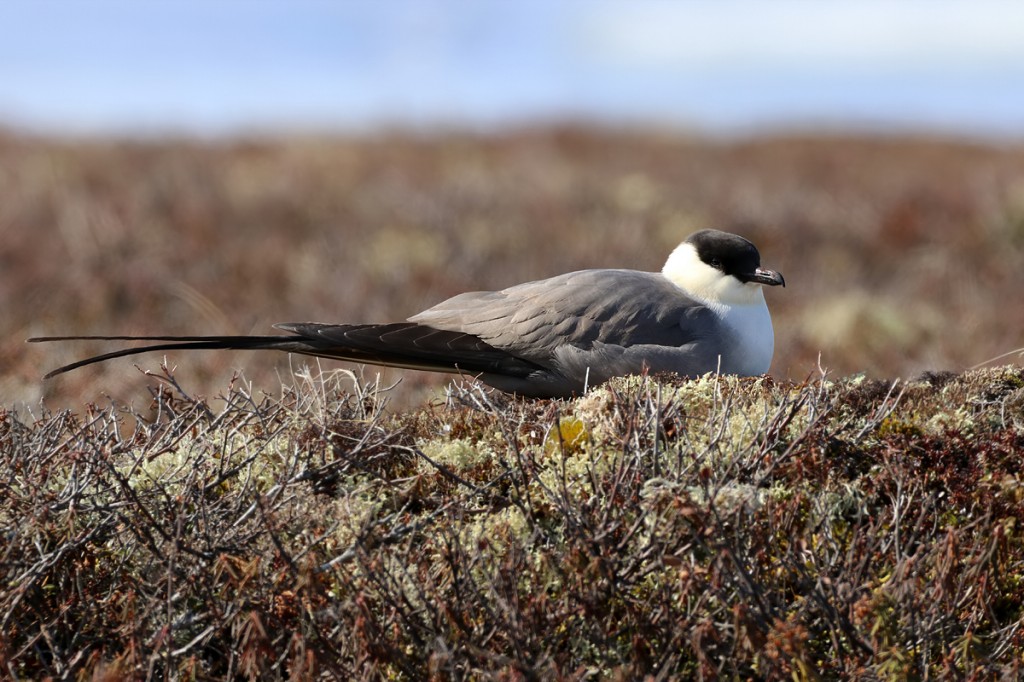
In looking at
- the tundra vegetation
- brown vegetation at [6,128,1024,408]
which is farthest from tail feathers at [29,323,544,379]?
brown vegetation at [6,128,1024,408]

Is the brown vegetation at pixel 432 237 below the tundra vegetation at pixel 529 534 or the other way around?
below

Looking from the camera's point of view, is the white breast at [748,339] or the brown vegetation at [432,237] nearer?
the white breast at [748,339]

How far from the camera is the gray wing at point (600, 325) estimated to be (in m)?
3.81

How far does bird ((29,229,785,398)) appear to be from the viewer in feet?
12.5

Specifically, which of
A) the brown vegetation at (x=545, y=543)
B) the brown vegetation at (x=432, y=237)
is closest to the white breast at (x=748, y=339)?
the brown vegetation at (x=545, y=543)

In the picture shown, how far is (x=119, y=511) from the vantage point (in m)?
2.78

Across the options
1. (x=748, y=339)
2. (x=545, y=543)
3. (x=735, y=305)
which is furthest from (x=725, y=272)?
(x=545, y=543)

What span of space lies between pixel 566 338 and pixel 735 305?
2.41 feet

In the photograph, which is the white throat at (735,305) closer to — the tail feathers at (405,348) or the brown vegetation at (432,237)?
the tail feathers at (405,348)

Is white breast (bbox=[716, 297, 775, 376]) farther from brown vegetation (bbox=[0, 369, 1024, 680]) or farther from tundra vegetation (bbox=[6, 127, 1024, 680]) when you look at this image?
brown vegetation (bbox=[0, 369, 1024, 680])

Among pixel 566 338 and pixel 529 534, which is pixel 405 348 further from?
pixel 529 534

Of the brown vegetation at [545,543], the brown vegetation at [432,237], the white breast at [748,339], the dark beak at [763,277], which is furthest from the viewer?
the brown vegetation at [432,237]

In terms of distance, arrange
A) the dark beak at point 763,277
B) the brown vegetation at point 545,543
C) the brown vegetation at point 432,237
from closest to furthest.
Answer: the brown vegetation at point 545,543 → the dark beak at point 763,277 → the brown vegetation at point 432,237

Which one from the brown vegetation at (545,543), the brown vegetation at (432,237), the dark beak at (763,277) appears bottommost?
the brown vegetation at (432,237)
